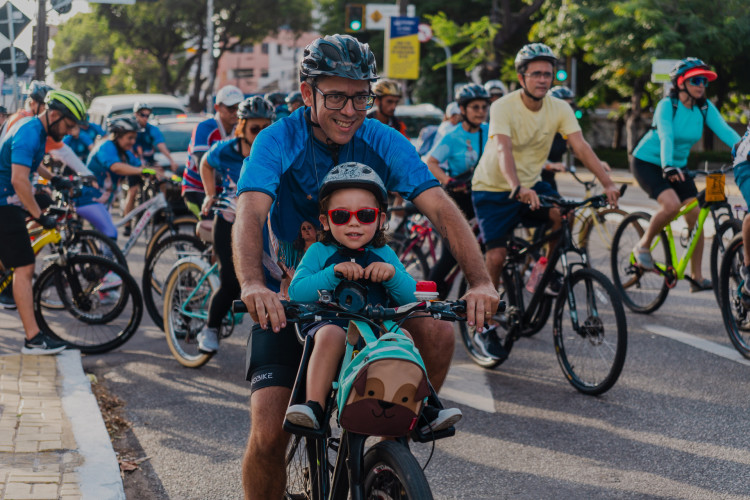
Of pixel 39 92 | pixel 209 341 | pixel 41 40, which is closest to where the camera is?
pixel 209 341

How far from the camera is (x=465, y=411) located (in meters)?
5.88

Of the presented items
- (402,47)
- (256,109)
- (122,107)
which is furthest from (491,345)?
(402,47)

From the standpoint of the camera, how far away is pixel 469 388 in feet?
20.9

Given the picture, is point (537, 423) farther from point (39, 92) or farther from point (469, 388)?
point (39, 92)

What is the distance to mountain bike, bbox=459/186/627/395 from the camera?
19.4ft

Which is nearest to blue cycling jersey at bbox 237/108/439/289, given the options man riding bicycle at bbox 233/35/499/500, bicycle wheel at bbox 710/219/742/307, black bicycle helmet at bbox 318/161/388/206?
man riding bicycle at bbox 233/35/499/500

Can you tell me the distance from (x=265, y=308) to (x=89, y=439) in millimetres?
2315

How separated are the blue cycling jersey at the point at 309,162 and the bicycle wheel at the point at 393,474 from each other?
1.06 m

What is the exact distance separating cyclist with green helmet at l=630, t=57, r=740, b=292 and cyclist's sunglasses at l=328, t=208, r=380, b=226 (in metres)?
5.34

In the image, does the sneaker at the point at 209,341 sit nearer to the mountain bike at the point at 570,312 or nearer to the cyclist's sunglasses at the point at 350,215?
the mountain bike at the point at 570,312

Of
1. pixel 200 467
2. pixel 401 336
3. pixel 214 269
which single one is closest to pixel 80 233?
pixel 214 269

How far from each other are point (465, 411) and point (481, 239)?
178cm

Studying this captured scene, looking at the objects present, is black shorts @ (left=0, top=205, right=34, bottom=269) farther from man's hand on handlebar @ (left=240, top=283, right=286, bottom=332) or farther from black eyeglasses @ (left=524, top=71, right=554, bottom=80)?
man's hand on handlebar @ (left=240, top=283, right=286, bottom=332)

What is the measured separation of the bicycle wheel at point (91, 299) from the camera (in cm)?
742
